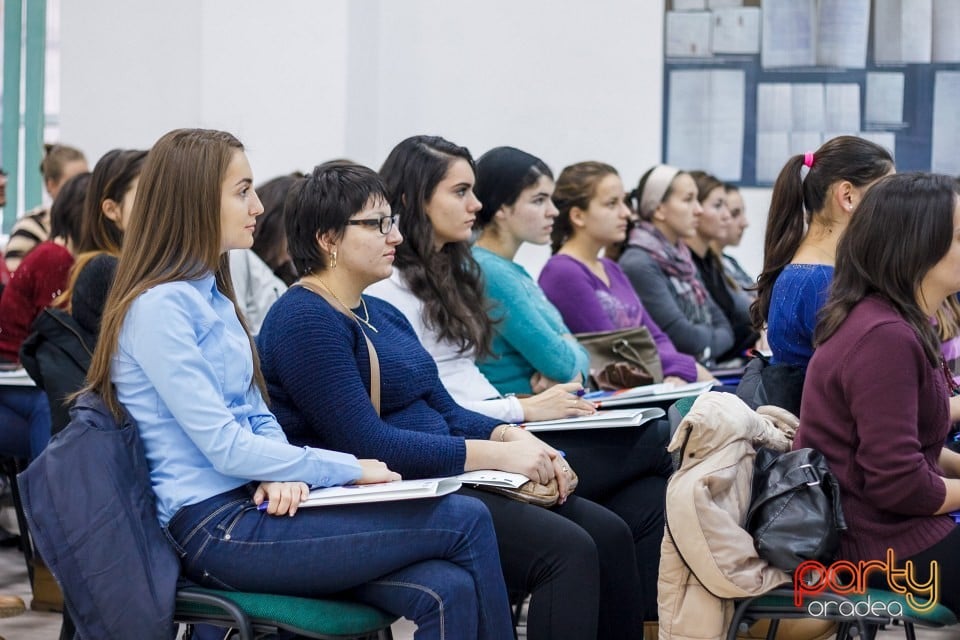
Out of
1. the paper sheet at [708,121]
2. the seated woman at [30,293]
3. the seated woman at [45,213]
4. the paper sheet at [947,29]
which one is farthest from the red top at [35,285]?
the paper sheet at [947,29]

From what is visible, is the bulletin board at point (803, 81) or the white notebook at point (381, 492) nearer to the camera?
the white notebook at point (381, 492)

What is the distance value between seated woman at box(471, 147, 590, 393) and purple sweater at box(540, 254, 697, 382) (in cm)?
32

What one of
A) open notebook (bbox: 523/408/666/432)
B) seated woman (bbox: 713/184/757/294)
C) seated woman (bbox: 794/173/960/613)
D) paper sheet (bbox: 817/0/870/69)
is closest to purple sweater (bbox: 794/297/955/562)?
seated woman (bbox: 794/173/960/613)

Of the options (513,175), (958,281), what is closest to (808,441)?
(958,281)

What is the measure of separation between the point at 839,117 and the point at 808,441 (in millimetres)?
3789

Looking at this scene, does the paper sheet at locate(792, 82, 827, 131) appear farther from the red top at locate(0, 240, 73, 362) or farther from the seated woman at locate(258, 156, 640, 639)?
the seated woman at locate(258, 156, 640, 639)

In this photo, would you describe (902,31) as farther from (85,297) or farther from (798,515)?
(798,515)

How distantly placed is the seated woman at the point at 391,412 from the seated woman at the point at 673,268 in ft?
6.06

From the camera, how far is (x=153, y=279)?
6.66 ft

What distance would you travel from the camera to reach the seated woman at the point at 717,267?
500cm

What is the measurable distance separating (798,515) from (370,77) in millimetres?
3942

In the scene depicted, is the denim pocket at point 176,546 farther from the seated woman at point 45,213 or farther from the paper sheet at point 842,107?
the paper sheet at point 842,107

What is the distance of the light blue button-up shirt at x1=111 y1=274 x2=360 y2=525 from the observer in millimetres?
1963

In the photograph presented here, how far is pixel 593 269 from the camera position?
155 inches
